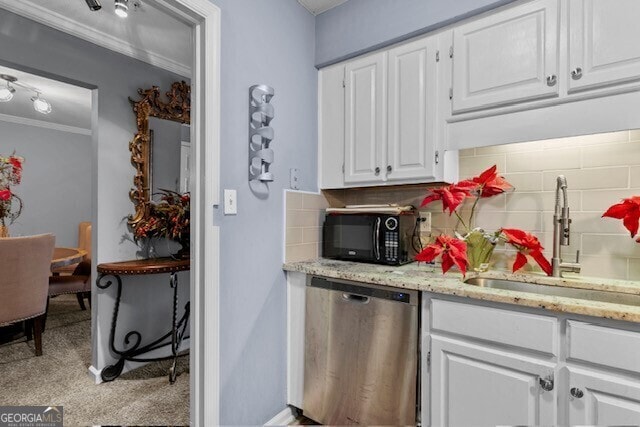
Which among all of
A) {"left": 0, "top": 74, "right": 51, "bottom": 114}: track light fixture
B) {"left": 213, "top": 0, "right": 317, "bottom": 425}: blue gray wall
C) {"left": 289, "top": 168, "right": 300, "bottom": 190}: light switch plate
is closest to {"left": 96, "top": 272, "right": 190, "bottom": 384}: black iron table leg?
{"left": 213, "top": 0, "right": 317, "bottom": 425}: blue gray wall

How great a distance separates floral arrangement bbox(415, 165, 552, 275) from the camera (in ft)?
4.85

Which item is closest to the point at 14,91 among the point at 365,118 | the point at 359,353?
the point at 365,118

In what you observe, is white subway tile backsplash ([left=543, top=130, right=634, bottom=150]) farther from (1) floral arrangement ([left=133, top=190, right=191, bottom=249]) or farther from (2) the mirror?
(2) the mirror

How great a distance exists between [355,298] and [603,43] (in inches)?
57.5

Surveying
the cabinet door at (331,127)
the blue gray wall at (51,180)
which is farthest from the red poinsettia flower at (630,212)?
the blue gray wall at (51,180)

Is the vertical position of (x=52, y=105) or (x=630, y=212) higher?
(x=52, y=105)

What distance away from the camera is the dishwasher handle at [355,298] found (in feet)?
5.23

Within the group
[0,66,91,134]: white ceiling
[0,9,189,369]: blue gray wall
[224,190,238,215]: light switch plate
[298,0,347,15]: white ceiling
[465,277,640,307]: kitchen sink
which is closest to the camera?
A: [465,277,640,307]: kitchen sink

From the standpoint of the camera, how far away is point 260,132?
5.59 ft

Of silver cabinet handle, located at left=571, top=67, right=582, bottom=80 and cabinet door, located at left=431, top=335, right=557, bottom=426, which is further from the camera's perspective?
silver cabinet handle, located at left=571, top=67, right=582, bottom=80

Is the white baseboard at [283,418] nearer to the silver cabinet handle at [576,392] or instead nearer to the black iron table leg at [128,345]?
the black iron table leg at [128,345]

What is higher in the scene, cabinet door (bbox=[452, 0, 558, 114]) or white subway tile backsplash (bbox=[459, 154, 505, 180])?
cabinet door (bbox=[452, 0, 558, 114])

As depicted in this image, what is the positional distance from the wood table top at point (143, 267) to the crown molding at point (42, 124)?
13.3ft

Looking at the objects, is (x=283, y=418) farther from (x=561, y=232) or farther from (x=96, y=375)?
(x=561, y=232)
